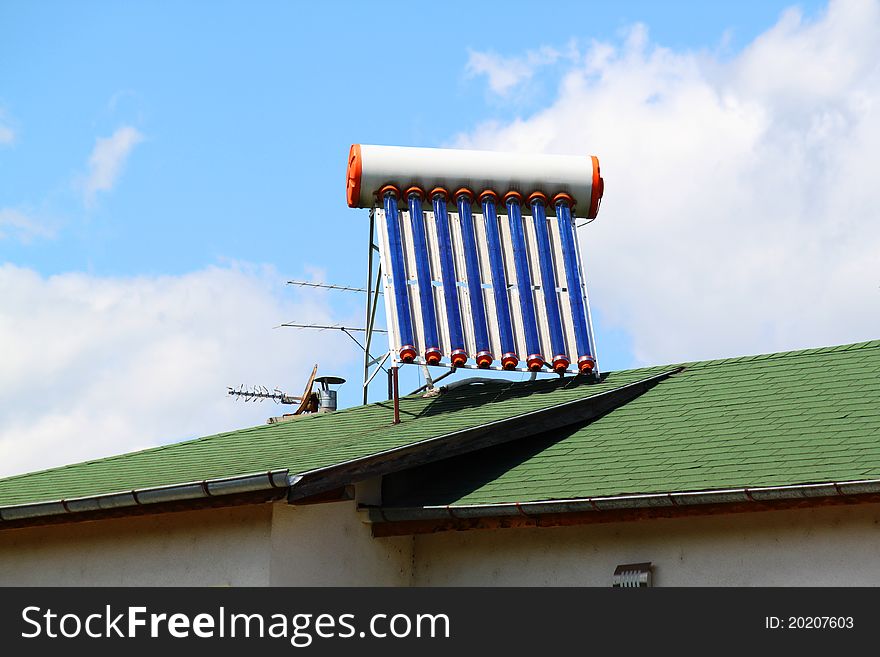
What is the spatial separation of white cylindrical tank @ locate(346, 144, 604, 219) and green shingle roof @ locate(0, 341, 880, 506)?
2.31 m

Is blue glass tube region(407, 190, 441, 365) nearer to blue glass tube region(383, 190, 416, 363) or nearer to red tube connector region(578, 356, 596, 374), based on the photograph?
blue glass tube region(383, 190, 416, 363)

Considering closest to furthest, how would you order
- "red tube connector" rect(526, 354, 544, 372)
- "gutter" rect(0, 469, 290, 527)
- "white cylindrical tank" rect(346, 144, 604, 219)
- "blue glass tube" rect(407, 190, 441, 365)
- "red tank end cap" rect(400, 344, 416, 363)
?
1. "gutter" rect(0, 469, 290, 527)
2. "red tank end cap" rect(400, 344, 416, 363)
3. "blue glass tube" rect(407, 190, 441, 365)
4. "red tube connector" rect(526, 354, 544, 372)
5. "white cylindrical tank" rect(346, 144, 604, 219)

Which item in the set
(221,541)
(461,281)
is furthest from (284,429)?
(221,541)

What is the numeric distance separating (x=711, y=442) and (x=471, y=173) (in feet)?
16.0

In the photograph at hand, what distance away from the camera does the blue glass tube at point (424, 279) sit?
47.3ft

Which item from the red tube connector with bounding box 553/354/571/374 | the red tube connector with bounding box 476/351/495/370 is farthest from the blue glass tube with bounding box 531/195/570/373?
the red tube connector with bounding box 476/351/495/370

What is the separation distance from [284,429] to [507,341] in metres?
3.27

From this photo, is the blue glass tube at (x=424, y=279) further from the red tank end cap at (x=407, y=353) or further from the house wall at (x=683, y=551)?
the house wall at (x=683, y=551)

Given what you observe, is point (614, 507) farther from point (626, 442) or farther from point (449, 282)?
point (449, 282)

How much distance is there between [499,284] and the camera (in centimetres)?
1510

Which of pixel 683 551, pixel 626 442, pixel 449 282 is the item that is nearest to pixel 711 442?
pixel 626 442

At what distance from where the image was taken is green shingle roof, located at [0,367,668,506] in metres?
12.7

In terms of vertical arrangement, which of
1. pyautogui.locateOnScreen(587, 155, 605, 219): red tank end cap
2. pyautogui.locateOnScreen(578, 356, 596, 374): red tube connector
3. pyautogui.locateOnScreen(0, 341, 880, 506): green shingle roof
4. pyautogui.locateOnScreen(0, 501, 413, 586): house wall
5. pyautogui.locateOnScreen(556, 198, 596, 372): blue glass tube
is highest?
pyautogui.locateOnScreen(587, 155, 605, 219): red tank end cap
